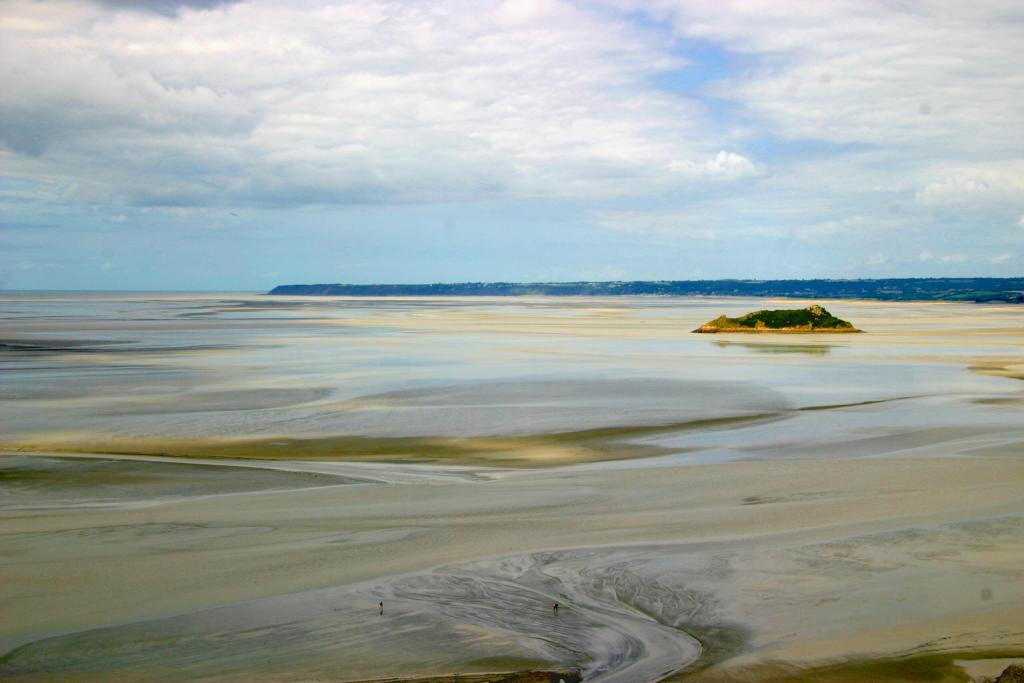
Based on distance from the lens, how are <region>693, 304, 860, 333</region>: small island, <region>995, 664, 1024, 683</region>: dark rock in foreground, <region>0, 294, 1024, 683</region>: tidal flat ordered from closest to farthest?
<region>995, 664, 1024, 683</region>: dark rock in foreground
<region>0, 294, 1024, 683</region>: tidal flat
<region>693, 304, 860, 333</region>: small island

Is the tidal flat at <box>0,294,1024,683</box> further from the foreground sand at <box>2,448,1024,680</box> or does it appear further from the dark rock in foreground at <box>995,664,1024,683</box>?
the dark rock in foreground at <box>995,664,1024,683</box>

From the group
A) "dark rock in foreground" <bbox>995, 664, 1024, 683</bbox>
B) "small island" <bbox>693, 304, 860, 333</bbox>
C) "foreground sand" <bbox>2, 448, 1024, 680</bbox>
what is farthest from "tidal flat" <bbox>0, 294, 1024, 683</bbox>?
"small island" <bbox>693, 304, 860, 333</bbox>

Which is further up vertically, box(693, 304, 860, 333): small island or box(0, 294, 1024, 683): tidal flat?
box(693, 304, 860, 333): small island

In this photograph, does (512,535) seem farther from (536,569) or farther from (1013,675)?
(1013,675)

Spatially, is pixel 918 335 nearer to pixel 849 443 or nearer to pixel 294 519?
pixel 849 443

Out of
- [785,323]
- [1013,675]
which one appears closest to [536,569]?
[1013,675]

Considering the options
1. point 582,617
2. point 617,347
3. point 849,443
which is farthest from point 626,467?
point 617,347

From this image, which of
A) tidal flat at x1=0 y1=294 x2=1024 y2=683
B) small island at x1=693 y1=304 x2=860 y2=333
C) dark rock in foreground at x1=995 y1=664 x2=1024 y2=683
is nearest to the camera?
dark rock in foreground at x1=995 y1=664 x2=1024 y2=683
